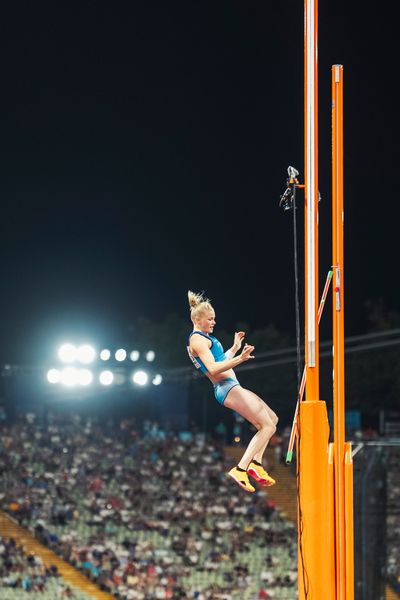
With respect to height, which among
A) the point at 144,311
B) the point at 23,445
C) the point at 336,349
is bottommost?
the point at 336,349

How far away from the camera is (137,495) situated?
26.5 metres

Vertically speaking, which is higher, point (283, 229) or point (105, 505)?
point (283, 229)

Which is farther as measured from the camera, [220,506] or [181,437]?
[181,437]

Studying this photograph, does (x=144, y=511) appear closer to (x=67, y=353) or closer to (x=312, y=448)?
(x=67, y=353)

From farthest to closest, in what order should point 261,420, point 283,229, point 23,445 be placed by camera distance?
1. point 283,229
2. point 23,445
3. point 261,420

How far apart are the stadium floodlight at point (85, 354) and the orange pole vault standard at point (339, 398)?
21.7 metres

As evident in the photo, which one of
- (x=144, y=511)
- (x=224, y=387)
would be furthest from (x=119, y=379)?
(x=224, y=387)

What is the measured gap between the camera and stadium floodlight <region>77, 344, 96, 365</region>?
27775 mm

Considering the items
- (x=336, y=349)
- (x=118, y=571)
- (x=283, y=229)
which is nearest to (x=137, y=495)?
(x=118, y=571)

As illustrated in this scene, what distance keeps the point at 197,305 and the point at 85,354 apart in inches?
950

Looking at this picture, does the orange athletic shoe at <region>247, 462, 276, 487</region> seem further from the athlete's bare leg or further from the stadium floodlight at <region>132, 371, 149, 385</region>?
the stadium floodlight at <region>132, 371, 149, 385</region>

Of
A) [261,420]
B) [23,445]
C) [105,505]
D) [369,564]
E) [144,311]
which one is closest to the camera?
[261,420]

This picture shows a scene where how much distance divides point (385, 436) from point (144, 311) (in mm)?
15578

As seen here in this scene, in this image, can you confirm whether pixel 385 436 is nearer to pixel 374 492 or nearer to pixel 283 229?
pixel 283 229
